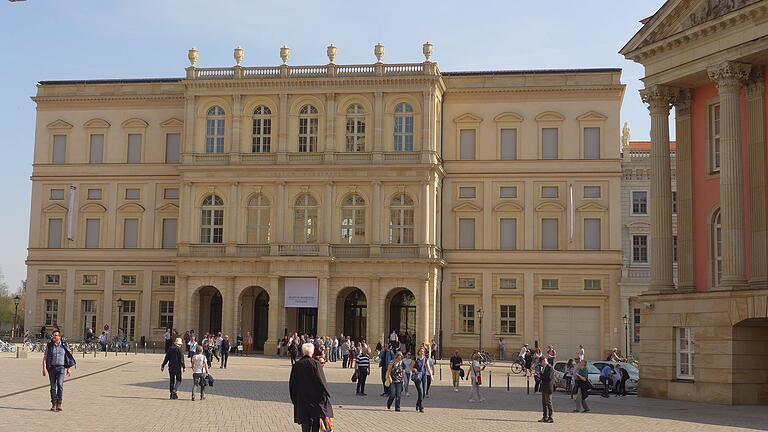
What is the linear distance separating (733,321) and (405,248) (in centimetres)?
3230

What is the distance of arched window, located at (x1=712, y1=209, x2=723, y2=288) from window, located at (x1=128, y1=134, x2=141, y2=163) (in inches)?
1758

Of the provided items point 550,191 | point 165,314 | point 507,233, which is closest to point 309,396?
point 507,233

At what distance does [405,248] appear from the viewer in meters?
63.2

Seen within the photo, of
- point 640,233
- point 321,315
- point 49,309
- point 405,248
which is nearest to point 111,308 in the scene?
point 49,309

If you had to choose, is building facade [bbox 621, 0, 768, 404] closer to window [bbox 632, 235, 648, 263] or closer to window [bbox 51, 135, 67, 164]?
window [bbox 632, 235, 648, 263]

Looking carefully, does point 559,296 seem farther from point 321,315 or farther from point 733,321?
point 733,321

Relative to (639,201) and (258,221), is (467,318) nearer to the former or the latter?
(639,201)

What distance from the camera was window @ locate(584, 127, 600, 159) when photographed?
66.0 metres

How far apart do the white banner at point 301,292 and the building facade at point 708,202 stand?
30.0m

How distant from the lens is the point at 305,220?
213 feet

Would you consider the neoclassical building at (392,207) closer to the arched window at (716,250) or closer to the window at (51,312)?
the window at (51,312)

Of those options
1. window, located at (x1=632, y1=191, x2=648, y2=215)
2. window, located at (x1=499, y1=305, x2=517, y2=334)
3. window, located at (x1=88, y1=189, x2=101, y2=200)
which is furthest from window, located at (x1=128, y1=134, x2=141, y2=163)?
window, located at (x1=632, y1=191, x2=648, y2=215)

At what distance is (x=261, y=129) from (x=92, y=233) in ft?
47.6

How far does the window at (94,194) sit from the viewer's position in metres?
70.8
